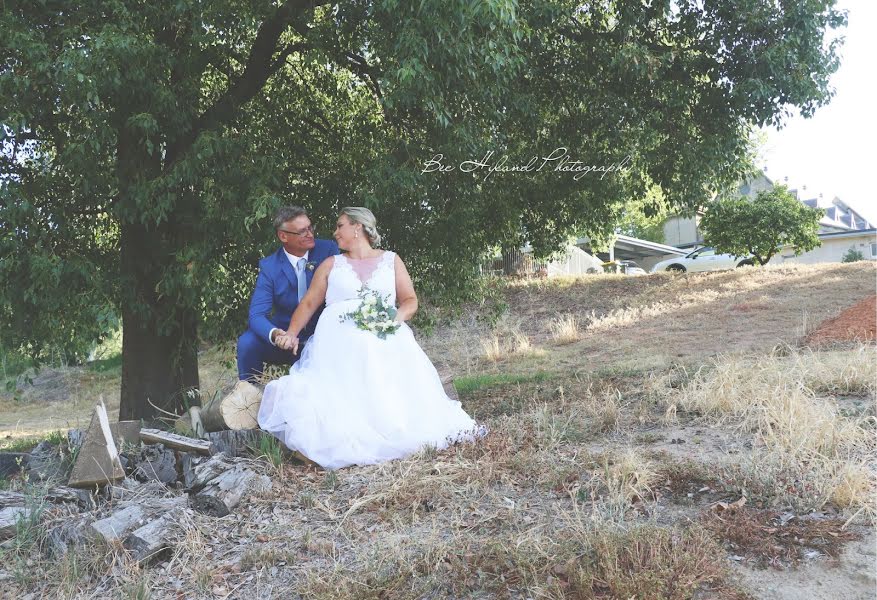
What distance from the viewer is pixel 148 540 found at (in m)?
4.12

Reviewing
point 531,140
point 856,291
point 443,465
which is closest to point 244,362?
point 443,465

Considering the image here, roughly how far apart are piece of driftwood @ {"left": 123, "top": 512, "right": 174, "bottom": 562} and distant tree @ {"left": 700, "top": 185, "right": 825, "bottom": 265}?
918 inches

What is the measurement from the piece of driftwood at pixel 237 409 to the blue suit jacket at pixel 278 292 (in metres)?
0.47

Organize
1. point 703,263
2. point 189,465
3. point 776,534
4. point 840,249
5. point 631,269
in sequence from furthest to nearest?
point 840,249, point 631,269, point 703,263, point 189,465, point 776,534

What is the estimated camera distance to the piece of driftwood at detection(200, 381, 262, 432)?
6.13 metres

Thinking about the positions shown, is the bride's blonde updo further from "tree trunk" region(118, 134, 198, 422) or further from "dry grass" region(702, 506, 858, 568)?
"dry grass" region(702, 506, 858, 568)

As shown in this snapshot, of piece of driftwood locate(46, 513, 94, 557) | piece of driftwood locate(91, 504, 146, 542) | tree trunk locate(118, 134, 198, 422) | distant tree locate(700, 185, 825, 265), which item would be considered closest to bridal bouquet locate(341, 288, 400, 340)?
piece of driftwood locate(91, 504, 146, 542)

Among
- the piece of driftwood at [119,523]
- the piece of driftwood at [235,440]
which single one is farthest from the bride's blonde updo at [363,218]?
the piece of driftwood at [119,523]

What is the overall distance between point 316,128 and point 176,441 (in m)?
5.64

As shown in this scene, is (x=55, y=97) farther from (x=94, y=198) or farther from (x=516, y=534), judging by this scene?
(x=516, y=534)

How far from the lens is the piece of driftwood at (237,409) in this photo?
6.13 meters

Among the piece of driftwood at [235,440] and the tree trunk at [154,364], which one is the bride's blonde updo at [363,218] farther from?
the tree trunk at [154,364]

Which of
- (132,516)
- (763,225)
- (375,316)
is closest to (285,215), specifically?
(375,316)

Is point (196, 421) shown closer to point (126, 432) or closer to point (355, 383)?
point (126, 432)
